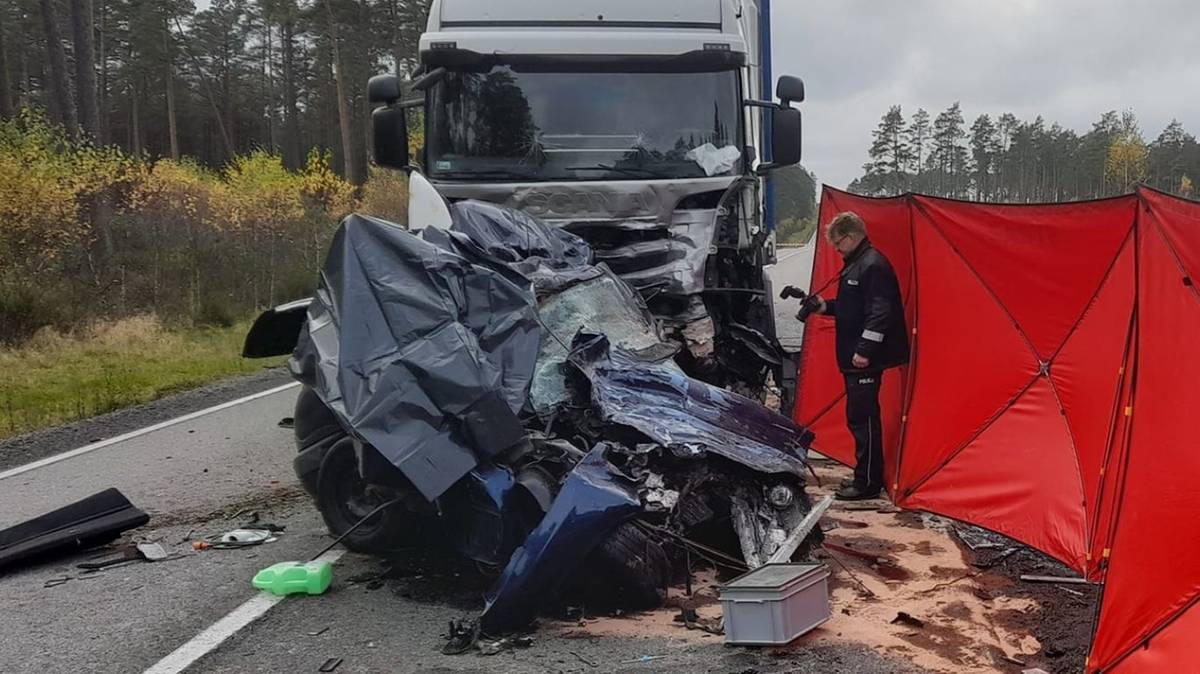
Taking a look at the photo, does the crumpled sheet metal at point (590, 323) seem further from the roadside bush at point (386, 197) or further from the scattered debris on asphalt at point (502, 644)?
the roadside bush at point (386, 197)

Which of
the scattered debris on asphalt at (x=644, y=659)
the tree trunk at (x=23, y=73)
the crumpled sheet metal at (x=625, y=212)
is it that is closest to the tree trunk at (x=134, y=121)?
the tree trunk at (x=23, y=73)

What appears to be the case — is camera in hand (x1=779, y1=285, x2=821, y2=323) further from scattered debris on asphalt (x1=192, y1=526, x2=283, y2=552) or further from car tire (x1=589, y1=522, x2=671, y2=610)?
scattered debris on asphalt (x1=192, y1=526, x2=283, y2=552)

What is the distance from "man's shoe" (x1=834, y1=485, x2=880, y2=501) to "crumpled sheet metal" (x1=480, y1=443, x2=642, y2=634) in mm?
2458

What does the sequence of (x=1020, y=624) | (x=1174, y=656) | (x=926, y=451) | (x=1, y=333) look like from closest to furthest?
(x=1174, y=656) → (x=1020, y=624) → (x=926, y=451) → (x=1, y=333)

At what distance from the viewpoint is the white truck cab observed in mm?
6578

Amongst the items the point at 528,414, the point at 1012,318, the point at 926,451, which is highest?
the point at 1012,318

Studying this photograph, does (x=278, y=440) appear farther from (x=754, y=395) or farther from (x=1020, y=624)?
(x=1020, y=624)

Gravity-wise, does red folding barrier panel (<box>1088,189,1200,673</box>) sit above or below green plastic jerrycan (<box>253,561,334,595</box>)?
above

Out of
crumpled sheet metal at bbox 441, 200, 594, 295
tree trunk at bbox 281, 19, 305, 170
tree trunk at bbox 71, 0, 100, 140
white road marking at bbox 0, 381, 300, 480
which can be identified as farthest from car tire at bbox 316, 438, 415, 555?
tree trunk at bbox 281, 19, 305, 170

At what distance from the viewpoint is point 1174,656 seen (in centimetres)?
319

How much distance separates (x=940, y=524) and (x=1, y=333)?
13.9 metres

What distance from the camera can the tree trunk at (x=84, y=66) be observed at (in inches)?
764

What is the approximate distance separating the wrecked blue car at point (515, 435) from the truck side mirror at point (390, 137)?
6.75ft

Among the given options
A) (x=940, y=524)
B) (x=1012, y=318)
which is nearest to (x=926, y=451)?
(x=940, y=524)
